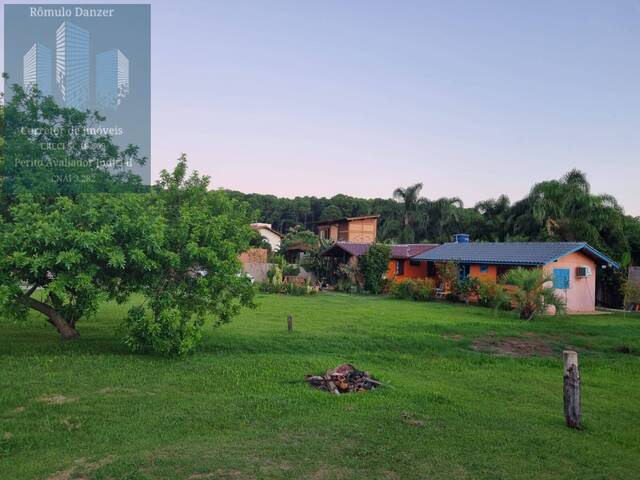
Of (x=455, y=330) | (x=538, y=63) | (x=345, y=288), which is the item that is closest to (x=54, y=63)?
(x=455, y=330)

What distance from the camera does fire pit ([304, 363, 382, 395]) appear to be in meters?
8.44

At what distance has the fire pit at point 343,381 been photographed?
27.7 ft

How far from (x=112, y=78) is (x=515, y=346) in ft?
42.4

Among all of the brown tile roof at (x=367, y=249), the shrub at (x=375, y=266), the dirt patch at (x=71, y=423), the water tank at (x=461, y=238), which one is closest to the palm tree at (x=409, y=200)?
the brown tile roof at (x=367, y=249)

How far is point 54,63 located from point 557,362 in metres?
14.4

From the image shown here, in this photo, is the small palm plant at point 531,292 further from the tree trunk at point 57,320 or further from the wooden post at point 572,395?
the tree trunk at point 57,320

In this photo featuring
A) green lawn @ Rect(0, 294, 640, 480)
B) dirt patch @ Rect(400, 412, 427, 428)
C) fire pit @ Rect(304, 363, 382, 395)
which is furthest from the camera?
fire pit @ Rect(304, 363, 382, 395)

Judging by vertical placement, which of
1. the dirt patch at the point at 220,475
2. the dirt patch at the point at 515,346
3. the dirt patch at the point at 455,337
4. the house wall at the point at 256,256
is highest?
the house wall at the point at 256,256

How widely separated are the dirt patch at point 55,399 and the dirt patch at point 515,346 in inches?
378

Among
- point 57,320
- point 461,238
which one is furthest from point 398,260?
point 57,320

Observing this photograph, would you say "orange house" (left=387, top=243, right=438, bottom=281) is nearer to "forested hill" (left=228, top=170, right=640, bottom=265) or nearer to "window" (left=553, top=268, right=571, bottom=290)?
"forested hill" (left=228, top=170, right=640, bottom=265)

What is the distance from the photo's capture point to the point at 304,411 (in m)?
7.26

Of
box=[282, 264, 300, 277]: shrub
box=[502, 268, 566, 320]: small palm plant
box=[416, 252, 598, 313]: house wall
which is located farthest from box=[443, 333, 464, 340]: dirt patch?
box=[282, 264, 300, 277]: shrub

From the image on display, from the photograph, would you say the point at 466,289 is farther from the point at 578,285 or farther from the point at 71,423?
the point at 71,423
